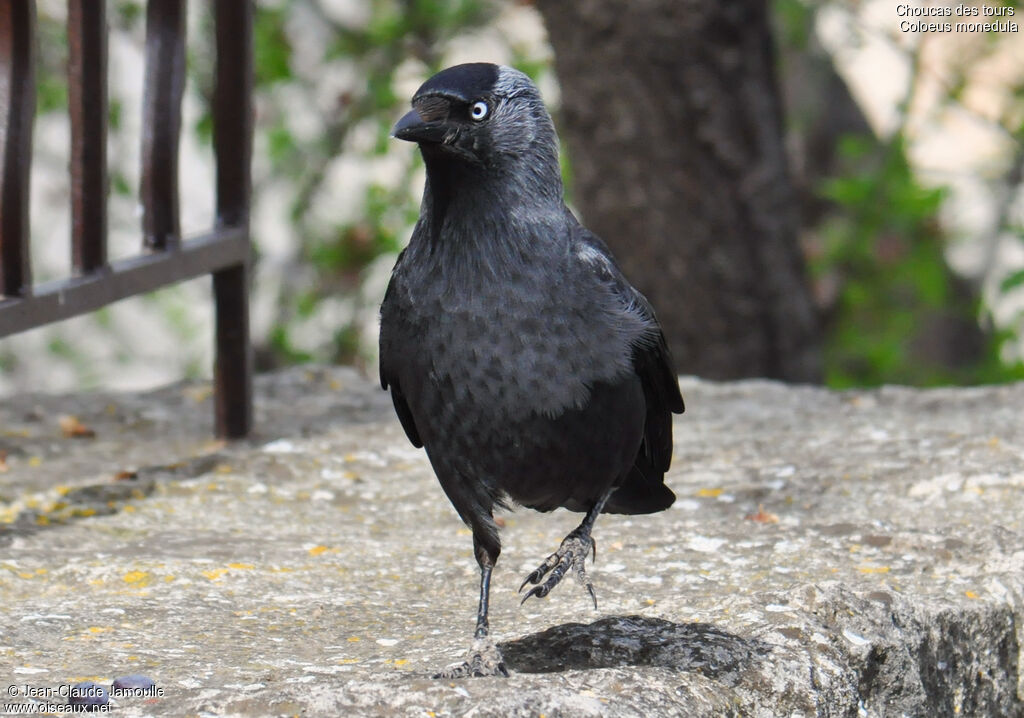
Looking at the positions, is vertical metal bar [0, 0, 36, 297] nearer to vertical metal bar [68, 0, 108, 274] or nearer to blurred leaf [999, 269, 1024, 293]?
vertical metal bar [68, 0, 108, 274]

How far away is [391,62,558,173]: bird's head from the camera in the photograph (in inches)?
104

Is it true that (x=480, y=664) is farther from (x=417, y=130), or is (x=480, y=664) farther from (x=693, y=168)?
(x=693, y=168)

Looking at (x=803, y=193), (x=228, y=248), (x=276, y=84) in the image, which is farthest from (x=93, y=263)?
(x=803, y=193)

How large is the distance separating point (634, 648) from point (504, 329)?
2.46 feet

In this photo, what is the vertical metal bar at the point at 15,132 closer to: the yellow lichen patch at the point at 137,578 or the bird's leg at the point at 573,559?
the yellow lichen patch at the point at 137,578

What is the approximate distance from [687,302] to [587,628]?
10.8ft

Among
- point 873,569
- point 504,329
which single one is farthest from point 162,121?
point 873,569

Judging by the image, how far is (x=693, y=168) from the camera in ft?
19.5

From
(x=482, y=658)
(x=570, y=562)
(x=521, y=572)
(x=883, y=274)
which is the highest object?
(x=883, y=274)

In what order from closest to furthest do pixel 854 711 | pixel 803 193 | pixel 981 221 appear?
pixel 854 711 < pixel 981 221 < pixel 803 193

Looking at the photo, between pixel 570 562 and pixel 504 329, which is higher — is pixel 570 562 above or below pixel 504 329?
below

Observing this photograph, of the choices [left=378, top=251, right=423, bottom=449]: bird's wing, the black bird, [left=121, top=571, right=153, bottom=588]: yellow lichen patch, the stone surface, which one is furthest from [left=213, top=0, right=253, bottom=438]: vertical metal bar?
the black bird

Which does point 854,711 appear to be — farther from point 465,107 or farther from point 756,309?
point 756,309

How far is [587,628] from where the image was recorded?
2971 millimetres
